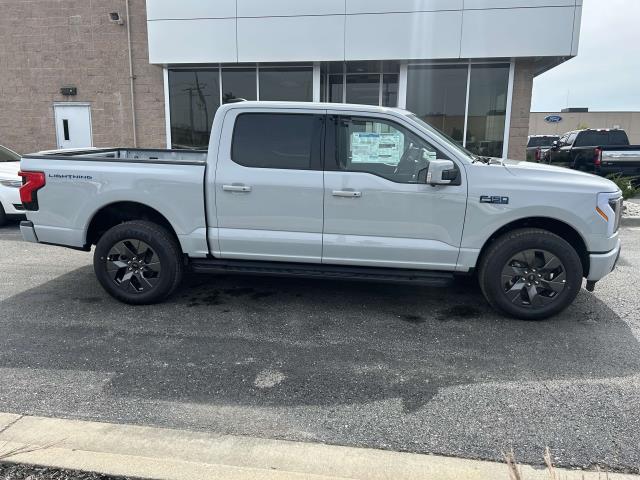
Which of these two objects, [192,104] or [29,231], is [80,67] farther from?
[29,231]

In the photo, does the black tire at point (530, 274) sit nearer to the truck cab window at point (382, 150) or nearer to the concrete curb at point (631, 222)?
the truck cab window at point (382, 150)

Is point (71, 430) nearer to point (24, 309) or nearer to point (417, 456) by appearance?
point (417, 456)

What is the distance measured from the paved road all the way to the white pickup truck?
16.6 inches

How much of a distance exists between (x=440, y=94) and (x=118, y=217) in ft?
31.1

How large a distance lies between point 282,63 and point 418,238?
9.25m

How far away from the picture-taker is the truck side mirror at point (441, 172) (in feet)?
14.0

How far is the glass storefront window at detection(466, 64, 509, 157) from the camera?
12.1 metres

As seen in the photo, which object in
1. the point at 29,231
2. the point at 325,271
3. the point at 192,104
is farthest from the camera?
the point at 192,104

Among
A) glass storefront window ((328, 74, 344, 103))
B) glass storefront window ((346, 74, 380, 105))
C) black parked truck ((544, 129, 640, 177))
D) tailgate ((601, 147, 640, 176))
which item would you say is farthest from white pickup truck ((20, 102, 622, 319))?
tailgate ((601, 147, 640, 176))

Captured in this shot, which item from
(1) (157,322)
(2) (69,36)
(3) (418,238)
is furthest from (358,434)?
(2) (69,36)

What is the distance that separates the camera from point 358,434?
2898mm

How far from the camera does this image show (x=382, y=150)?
4652mm

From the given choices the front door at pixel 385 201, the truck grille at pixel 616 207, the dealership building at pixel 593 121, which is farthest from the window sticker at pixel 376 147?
the dealership building at pixel 593 121

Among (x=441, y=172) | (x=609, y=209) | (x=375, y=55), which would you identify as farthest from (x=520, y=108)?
(x=441, y=172)
